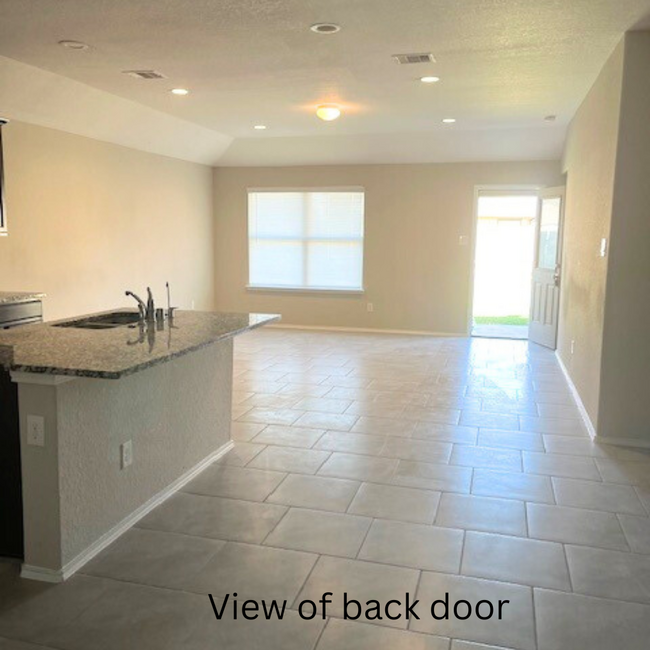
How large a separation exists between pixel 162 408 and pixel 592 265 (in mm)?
3296

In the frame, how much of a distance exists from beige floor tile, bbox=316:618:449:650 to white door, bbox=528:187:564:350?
18.8 feet

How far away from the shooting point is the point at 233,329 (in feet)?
10.5

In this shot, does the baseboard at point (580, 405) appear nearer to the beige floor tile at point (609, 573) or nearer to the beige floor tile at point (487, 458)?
the beige floor tile at point (487, 458)

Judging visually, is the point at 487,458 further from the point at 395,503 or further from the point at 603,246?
the point at 603,246

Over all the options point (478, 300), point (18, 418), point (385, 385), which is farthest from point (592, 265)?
point (478, 300)

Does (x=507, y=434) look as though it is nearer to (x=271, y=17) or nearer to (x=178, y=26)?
(x=271, y=17)

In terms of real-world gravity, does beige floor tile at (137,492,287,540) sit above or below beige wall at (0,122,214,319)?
below

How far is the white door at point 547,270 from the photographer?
722 cm

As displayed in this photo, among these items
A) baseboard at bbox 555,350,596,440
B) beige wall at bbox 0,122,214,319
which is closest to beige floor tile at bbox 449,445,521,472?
baseboard at bbox 555,350,596,440

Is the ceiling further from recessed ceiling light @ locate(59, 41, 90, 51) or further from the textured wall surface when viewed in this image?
the textured wall surface

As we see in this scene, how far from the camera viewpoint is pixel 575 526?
2920 millimetres

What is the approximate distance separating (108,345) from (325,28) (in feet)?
7.68

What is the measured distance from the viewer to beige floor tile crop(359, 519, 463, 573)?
259 centimetres

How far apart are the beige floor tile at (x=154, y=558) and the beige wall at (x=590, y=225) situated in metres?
2.85
